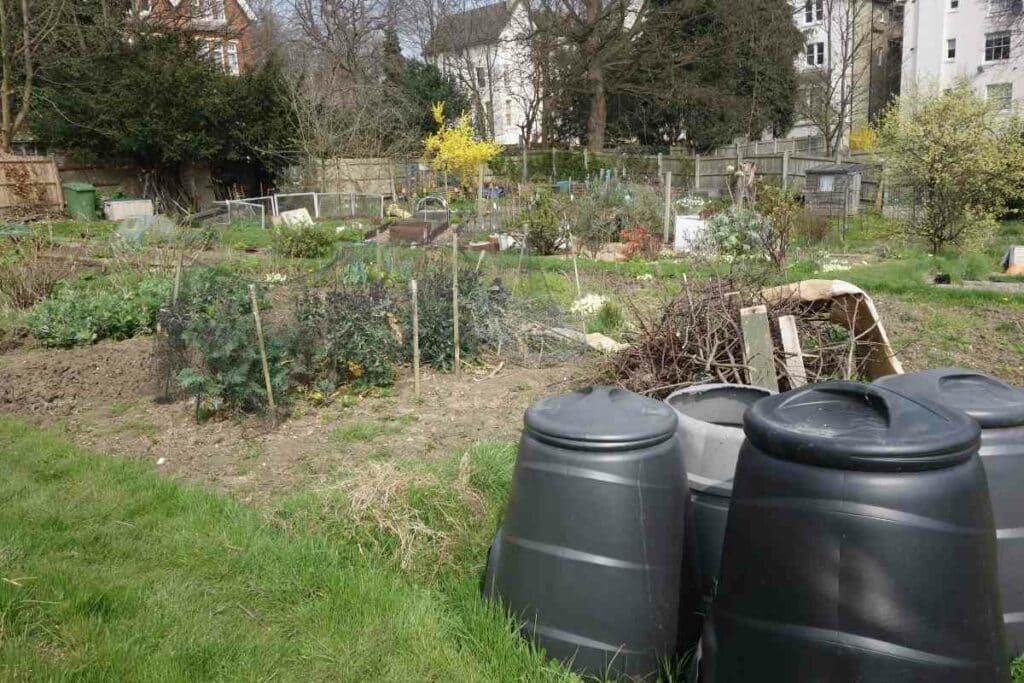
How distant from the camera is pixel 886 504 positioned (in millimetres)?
1899

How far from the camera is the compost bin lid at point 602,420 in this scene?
252 cm

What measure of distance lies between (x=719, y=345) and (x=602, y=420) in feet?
8.59

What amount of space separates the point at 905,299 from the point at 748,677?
28.4 ft

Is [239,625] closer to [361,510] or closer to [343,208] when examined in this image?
[361,510]

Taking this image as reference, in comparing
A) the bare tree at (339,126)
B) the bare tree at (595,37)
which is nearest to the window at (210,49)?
the bare tree at (339,126)

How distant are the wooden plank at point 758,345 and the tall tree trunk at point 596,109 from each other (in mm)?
29800

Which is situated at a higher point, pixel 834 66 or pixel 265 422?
pixel 834 66

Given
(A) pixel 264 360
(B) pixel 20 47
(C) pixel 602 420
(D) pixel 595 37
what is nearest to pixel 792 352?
(C) pixel 602 420

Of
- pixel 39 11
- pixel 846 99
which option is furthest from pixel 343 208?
pixel 846 99

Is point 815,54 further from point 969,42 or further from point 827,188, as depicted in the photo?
point 827,188

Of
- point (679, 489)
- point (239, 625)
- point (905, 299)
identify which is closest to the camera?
point (679, 489)

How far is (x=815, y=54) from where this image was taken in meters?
49.4

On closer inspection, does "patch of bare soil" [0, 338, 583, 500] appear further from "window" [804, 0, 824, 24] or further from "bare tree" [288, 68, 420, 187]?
"window" [804, 0, 824, 24]

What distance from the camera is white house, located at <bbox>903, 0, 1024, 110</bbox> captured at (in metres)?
37.6
